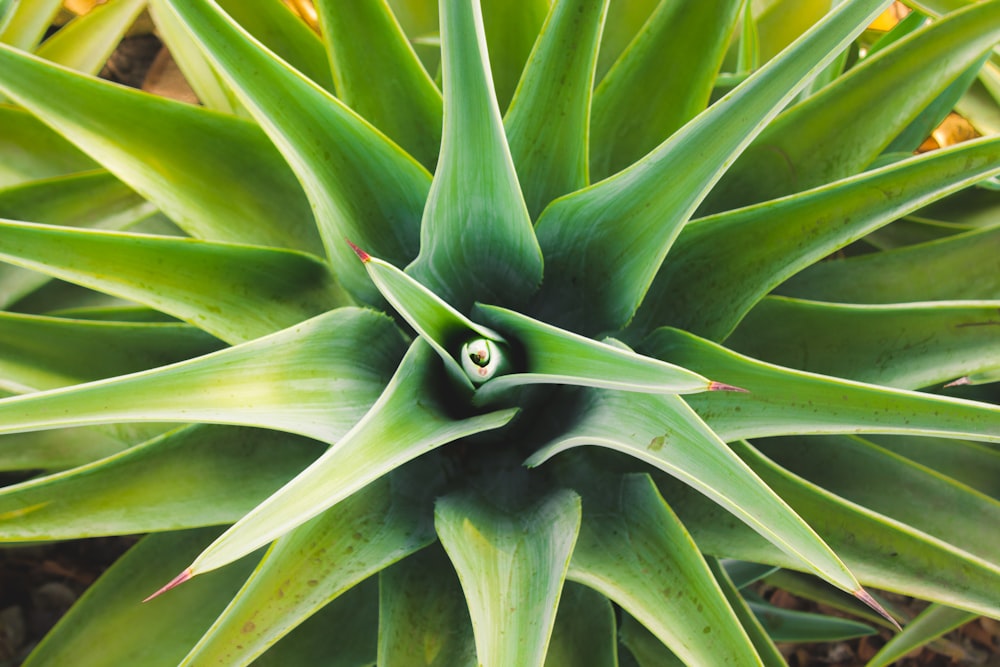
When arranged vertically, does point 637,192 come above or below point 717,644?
above

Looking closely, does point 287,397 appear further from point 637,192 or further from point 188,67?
point 188,67

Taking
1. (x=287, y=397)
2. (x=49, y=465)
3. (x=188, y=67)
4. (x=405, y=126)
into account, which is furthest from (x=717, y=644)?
(x=188, y=67)

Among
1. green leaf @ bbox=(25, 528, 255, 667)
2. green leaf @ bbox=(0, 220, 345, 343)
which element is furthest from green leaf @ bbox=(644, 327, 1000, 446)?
green leaf @ bbox=(25, 528, 255, 667)

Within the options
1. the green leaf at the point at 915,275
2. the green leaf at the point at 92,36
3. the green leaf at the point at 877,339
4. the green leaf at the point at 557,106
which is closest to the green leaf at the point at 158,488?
the green leaf at the point at 557,106

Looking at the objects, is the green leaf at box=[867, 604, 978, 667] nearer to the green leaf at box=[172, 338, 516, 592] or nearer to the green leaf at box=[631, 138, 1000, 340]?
the green leaf at box=[631, 138, 1000, 340]

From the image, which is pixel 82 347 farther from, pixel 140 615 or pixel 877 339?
pixel 877 339

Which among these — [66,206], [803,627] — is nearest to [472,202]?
[66,206]
